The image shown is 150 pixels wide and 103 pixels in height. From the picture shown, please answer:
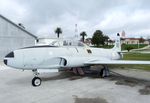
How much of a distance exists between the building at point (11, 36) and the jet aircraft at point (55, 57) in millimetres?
13304

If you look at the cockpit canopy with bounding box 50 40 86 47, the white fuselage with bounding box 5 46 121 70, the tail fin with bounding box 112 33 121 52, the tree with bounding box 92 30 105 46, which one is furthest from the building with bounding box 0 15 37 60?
the tree with bounding box 92 30 105 46

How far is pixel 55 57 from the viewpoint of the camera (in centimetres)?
939

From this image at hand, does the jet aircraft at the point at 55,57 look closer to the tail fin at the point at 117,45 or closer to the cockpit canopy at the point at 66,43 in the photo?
the cockpit canopy at the point at 66,43

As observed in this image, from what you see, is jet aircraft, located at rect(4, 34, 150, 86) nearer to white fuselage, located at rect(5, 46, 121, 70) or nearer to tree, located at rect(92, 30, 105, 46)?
white fuselage, located at rect(5, 46, 121, 70)

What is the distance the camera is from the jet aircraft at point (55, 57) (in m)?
8.44

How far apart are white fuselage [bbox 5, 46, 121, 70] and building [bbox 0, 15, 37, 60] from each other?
13.5 metres

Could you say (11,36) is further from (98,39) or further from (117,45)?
(98,39)

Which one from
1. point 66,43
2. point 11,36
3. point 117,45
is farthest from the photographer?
point 11,36

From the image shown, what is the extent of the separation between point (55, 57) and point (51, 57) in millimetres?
218

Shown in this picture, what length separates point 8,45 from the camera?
22328 millimetres

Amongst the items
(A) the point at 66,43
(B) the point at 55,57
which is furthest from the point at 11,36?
(B) the point at 55,57

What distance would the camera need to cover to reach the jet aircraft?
8438 mm

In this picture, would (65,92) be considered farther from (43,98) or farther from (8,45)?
(8,45)

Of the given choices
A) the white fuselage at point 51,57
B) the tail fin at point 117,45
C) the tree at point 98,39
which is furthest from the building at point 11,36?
the tree at point 98,39
